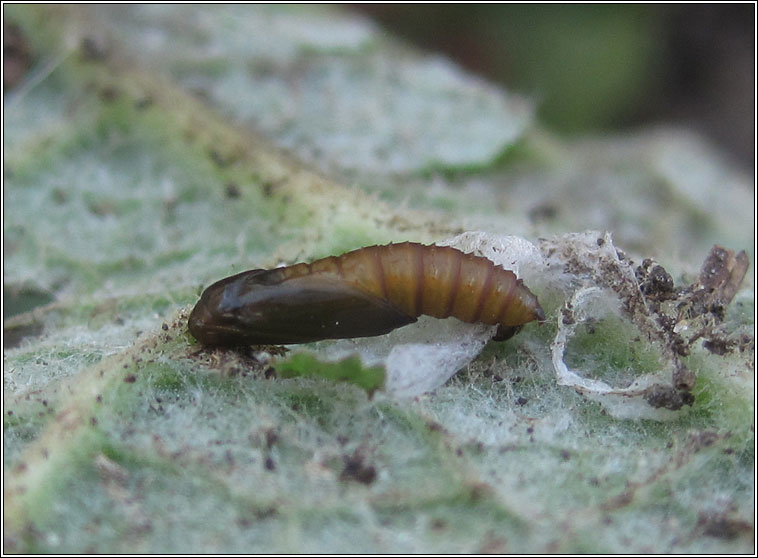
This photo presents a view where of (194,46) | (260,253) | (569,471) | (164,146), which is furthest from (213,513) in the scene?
(194,46)

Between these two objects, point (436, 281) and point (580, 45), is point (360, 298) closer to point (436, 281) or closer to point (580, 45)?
point (436, 281)

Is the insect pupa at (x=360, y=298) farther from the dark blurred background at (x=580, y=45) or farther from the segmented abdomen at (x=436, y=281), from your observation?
the dark blurred background at (x=580, y=45)

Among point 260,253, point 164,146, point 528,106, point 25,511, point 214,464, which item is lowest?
point 25,511

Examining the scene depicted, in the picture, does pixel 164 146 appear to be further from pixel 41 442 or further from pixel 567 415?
pixel 567 415

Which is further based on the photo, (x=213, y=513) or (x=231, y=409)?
(x=231, y=409)

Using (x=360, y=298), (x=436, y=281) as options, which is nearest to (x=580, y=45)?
(x=436, y=281)

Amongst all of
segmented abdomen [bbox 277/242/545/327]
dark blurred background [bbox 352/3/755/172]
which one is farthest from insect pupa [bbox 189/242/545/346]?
dark blurred background [bbox 352/3/755/172]
